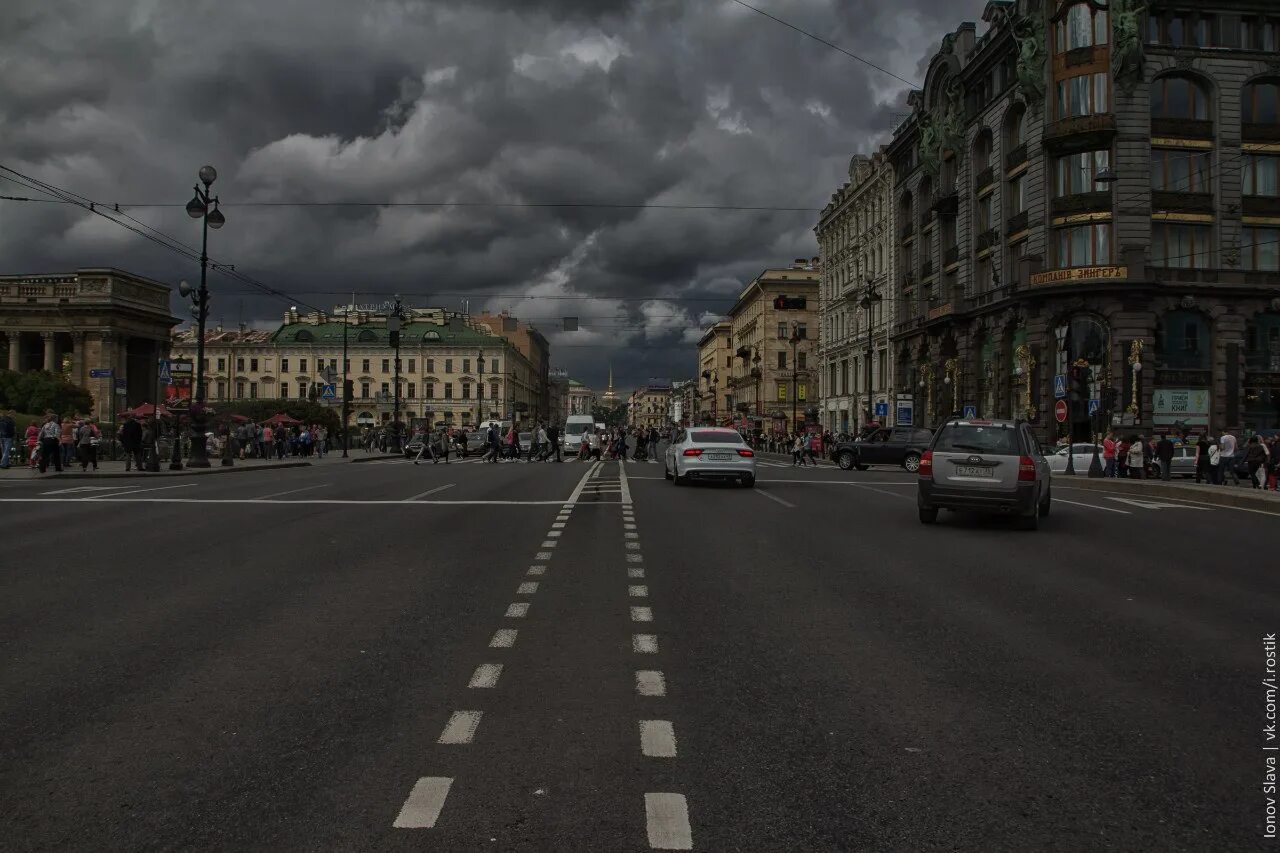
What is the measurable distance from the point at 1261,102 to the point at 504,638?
47.7 m

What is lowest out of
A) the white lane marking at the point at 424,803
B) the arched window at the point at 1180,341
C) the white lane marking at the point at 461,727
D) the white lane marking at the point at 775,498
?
the white lane marking at the point at 775,498

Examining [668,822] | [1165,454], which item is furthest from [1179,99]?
[668,822]

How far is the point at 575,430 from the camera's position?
213 ft

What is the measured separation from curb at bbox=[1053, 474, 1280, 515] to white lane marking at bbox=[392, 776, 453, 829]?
18922 mm

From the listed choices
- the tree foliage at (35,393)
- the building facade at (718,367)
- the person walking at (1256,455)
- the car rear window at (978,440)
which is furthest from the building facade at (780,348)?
the car rear window at (978,440)

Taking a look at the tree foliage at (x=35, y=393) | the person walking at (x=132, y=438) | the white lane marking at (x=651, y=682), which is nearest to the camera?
the white lane marking at (x=651, y=682)

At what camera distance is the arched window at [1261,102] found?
4175cm

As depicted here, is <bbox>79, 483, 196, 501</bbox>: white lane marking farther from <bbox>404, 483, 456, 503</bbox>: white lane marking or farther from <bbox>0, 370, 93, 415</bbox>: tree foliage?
<bbox>0, 370, 93, 415</bbox>: tree foliage

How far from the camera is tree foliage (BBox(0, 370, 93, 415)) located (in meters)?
58.4

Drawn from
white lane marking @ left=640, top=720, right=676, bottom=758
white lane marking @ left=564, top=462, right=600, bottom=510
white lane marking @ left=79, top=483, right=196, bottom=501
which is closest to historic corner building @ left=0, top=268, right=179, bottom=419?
white lane marking @ left=79, top=483, right=196, bottom=501

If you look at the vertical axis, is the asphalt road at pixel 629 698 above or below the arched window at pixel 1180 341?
below

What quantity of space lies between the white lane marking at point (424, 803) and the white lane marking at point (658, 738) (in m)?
0.92

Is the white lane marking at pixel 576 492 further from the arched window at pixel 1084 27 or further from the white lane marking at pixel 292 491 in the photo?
the arched window at pixel 1084 27

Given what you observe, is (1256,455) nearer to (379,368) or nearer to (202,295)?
(202,295)
